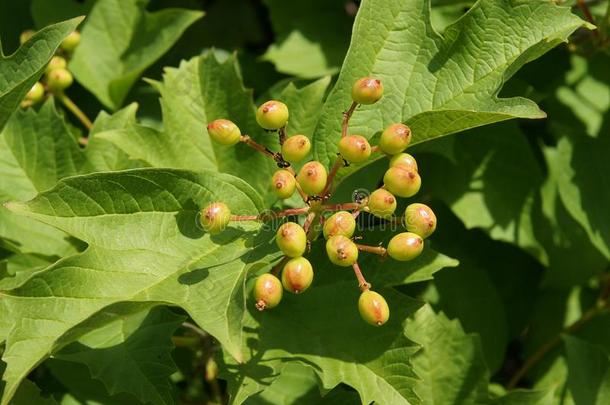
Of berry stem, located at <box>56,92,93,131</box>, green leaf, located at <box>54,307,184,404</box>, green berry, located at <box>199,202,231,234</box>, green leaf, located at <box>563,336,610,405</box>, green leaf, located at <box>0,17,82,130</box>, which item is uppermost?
green leaf, located at <box>0,17,82,130</box>

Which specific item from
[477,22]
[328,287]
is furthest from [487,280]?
[477,22]

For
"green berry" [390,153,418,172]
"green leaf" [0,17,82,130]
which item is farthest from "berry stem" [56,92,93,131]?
"green berry" [390,153,418,172]

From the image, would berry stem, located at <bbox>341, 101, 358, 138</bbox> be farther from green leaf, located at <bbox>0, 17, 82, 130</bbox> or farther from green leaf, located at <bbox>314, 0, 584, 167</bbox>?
green leaf, located at <bbox>0, 17, 82, 130</bbox>

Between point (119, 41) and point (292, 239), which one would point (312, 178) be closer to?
point (292, 239)

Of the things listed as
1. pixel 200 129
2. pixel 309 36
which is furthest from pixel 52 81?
pixel 309 36

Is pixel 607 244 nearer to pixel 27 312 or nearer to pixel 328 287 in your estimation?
pixel 328 287

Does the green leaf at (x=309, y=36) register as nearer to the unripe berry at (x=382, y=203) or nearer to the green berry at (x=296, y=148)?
the green berry at (x=296, y=148)

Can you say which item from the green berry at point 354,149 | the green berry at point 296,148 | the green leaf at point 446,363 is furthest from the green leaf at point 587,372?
the green berry at point 296,148
